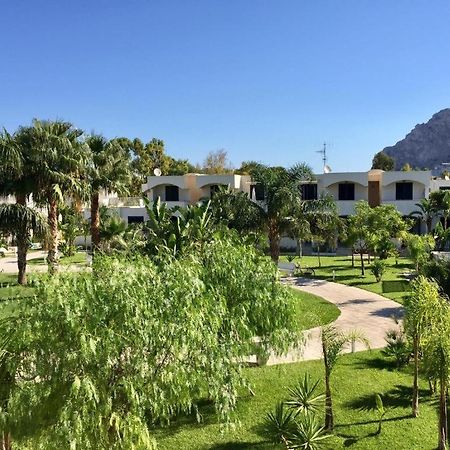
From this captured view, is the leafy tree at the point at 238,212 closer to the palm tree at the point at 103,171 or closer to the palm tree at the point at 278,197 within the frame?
the palm tree at the point at 278,197

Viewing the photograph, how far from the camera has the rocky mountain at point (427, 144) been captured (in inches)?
7200

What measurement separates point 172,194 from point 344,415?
136 feet

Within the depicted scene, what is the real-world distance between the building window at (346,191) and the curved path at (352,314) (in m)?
18.3

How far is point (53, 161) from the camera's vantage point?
26000 mm

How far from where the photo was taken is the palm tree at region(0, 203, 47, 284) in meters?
26.0

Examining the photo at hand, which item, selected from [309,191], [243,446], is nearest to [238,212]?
[243,446]

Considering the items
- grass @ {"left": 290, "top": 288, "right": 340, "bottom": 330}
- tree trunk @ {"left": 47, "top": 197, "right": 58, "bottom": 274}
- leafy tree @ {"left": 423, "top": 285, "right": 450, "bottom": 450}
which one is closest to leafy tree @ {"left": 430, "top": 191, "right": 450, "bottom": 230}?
grass @ {"left": 290, "top": 288, "right": 340, "bottom": 330}

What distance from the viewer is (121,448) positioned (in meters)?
7.38

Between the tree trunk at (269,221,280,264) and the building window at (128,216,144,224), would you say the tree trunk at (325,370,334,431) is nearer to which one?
the tree trunk at (269,221,280,264)

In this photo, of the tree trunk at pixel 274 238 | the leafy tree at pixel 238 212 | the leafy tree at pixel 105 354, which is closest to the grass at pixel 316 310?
the tree trunk at pixel 274 238

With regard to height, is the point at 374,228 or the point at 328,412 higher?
the point at 374,228

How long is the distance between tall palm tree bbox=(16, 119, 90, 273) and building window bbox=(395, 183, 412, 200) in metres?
30.4

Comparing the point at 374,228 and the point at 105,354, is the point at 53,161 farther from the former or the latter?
the point at 105,354

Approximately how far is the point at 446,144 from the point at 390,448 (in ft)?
625
